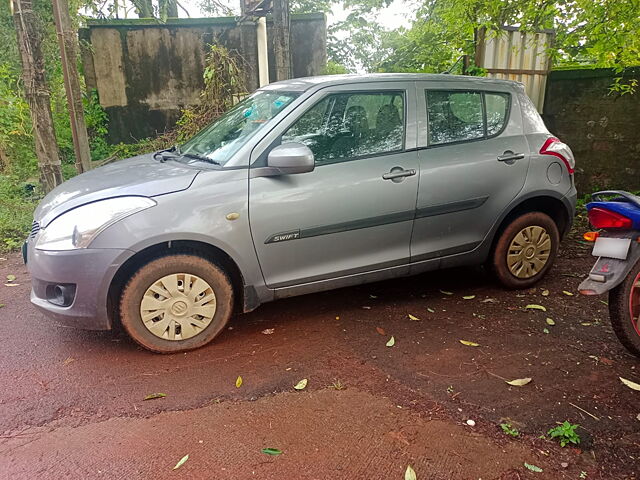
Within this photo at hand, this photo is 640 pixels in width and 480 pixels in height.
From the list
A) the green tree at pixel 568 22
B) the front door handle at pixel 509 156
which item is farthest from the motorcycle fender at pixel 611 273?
the green tree at pixel 568 22

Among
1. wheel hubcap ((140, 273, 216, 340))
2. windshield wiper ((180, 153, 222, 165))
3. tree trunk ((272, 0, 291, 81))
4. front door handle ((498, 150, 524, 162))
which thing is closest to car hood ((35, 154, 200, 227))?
windshield wiper ((180, 153, 222, 165))

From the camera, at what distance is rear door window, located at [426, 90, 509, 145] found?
3.88 metres

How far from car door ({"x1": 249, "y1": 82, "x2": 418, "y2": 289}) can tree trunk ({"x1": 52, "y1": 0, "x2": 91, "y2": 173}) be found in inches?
140

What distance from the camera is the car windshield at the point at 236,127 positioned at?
11.4 ft

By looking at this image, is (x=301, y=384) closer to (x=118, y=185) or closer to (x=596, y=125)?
(x=118, y=185)

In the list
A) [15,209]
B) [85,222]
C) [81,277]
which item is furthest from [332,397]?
[15,209]

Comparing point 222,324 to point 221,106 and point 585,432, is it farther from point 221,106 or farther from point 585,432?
point 221,106

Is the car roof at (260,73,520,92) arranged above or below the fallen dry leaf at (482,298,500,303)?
above

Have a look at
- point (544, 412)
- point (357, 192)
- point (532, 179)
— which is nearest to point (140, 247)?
point (357, 192)

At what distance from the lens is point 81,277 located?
2.99 meters

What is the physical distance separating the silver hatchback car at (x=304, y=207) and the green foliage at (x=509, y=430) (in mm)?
1494

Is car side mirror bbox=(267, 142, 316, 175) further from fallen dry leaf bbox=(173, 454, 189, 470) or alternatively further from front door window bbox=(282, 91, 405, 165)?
fallen dry leaf bbox=(173, 454, 189, 470)

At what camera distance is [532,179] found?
4.12 meters

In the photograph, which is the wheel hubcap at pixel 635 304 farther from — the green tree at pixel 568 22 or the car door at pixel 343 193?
the green tree at pixel 568 22
